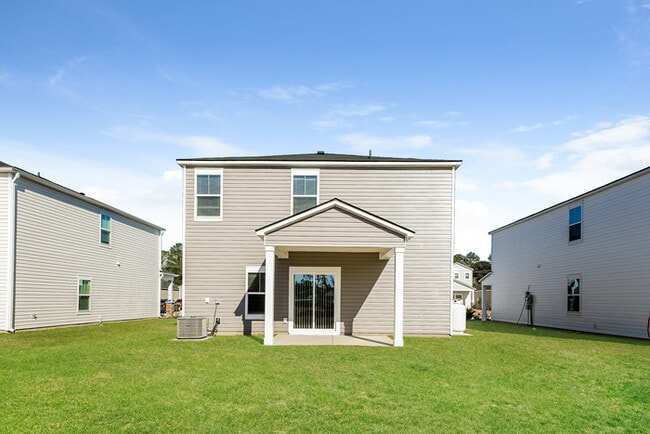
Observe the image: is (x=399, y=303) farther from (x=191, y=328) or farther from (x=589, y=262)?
(x=589, y=262)

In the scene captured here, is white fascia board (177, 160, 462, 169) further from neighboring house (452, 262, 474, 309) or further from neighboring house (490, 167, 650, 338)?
neighboring house (452, 262, 474, 309)

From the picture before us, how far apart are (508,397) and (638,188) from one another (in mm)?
12894

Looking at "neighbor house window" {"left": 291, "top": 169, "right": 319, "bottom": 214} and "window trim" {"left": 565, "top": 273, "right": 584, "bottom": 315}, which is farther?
"window trim" {"left": 565, "top": 273, "right": 584, "bottom": 315}

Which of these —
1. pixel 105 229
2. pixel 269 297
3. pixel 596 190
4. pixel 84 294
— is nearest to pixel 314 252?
pixel 269 297

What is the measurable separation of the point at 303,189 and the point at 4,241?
10296 millimetres

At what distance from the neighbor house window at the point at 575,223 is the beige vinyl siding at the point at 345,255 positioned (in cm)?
853

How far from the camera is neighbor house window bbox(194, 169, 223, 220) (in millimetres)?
15555

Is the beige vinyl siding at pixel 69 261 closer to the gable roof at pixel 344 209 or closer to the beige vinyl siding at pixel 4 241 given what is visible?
the beige vinyl siding at pixel 4 241

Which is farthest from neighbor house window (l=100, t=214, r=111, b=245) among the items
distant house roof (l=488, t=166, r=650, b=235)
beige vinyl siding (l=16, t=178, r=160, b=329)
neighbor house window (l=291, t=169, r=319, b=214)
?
distant house roof (l=488, t=166, r=650, b=235)

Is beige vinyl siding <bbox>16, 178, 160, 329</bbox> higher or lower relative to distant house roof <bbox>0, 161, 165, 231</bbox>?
lower

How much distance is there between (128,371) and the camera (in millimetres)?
8898

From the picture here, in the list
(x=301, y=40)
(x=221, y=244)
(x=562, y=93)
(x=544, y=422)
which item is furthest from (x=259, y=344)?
(x=562, y=93)

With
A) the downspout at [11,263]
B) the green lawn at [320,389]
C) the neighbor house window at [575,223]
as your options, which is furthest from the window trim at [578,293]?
the downspout at [11,263]

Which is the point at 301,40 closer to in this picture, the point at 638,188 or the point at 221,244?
the point at 221,244
